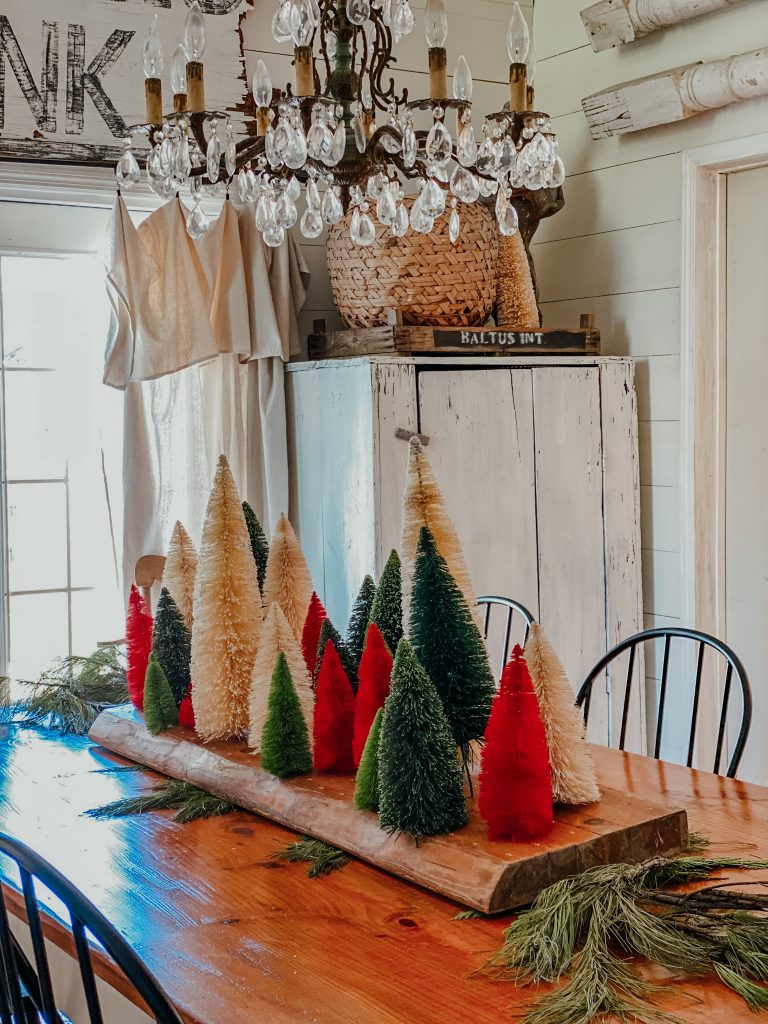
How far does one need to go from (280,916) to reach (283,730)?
0.37 metres

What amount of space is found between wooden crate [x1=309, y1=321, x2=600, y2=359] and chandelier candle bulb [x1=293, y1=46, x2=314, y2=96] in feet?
4.33

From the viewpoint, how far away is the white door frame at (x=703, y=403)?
2934mm

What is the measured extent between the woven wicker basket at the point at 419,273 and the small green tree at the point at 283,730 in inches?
53.4

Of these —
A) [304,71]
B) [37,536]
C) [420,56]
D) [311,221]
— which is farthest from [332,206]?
[420,56]

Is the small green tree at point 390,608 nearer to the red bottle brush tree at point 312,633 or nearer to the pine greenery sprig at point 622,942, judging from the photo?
the red bottle brush tree at point 312,633

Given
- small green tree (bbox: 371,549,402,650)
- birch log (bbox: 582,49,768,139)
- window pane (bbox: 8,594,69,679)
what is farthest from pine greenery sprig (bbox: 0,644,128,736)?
birch log (bbox: 582,49,768,139)

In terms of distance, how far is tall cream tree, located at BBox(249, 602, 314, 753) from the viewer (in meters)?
1.71

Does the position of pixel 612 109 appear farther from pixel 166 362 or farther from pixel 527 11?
pixel 166 362

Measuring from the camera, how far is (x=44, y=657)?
9.44 feet

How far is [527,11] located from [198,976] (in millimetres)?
3034

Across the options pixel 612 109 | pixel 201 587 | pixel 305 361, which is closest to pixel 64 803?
pixel 201 587

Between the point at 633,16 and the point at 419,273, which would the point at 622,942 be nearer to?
the point at 419,273

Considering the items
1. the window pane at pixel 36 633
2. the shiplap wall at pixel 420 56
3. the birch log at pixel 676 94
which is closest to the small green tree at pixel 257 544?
the window pane at pixel 36 633

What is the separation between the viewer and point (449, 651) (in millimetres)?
1496
